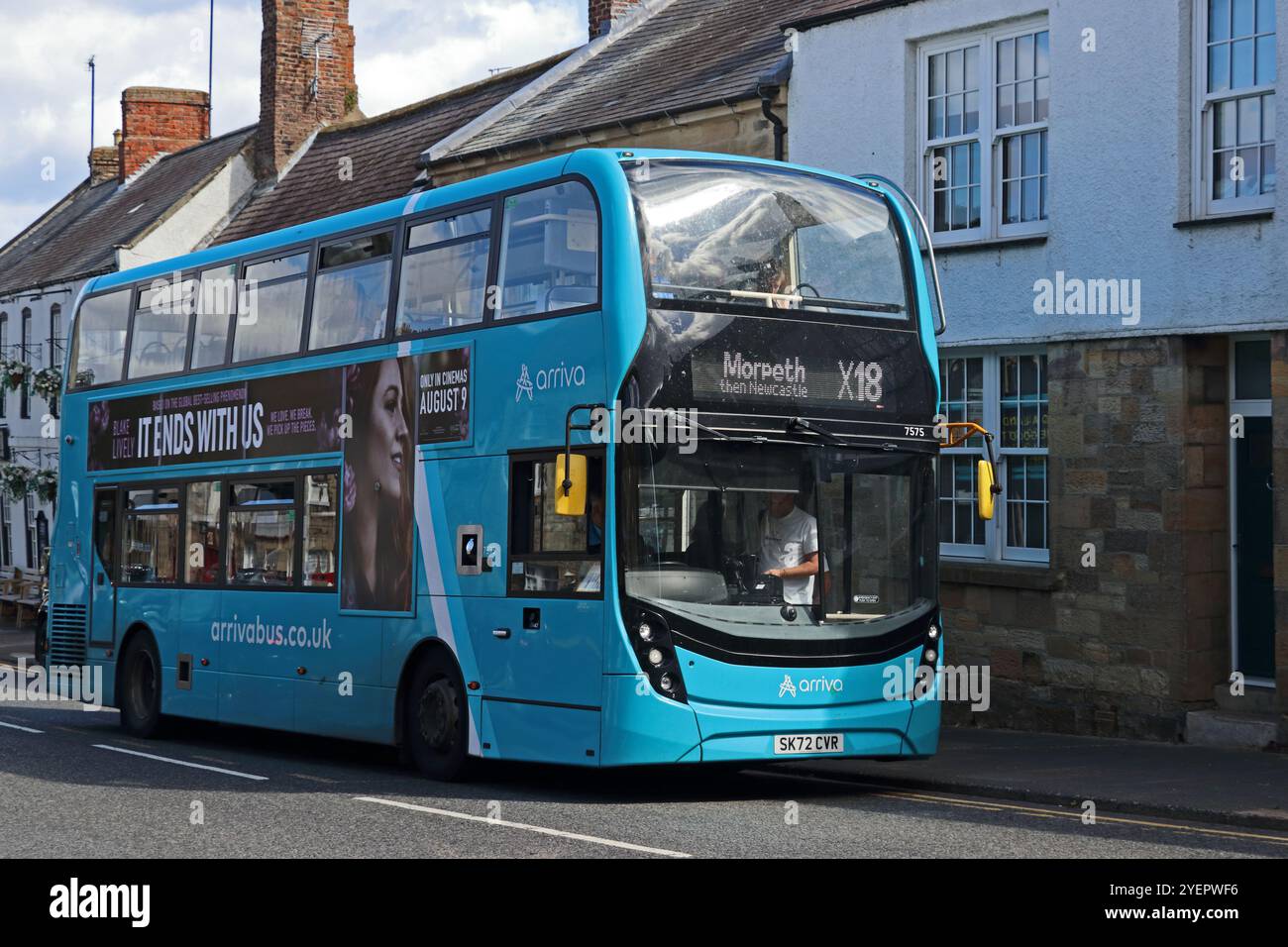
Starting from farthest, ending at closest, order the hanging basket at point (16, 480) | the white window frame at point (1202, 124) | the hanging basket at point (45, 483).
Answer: the hanging basket at point (45, 483), the hanging basket at point (16, 480), the white window frame at point (1202, 124)

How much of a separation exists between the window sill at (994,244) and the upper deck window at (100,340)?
26.5 ft

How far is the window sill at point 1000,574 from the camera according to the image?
51.6ft

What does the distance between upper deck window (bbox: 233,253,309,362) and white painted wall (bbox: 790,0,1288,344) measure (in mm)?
6224

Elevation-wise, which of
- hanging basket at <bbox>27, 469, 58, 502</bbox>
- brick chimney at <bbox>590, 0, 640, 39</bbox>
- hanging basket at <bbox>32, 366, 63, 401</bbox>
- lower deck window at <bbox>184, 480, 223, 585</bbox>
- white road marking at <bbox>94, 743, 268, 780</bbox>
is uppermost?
brick chimney at <bbox>590, 0, 640, 39</bbox>

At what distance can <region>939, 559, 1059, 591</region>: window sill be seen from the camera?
15734mm

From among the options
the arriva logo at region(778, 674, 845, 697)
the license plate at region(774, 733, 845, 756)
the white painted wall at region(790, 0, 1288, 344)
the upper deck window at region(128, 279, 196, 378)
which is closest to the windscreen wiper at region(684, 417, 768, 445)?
the arriva logo at region(778, 674, 845, 697)

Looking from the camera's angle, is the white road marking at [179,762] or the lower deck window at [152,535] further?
the lower deck window at [152,535]

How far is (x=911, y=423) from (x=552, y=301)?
2.59 m

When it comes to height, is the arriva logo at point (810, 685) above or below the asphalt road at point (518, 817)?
above

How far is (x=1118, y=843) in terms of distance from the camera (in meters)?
9.52

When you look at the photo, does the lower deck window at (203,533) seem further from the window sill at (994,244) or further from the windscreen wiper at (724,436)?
the window sill at (994,244)

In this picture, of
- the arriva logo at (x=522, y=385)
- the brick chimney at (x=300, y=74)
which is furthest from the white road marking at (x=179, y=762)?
the brick chimney at (x=300, y=74)

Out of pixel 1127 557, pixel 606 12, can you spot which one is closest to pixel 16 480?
pixel 606 12

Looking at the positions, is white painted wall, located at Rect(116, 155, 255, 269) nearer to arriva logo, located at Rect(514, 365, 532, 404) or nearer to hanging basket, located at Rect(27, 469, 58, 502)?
hanging basket, located at Rect(27, 469, 58, 502)
